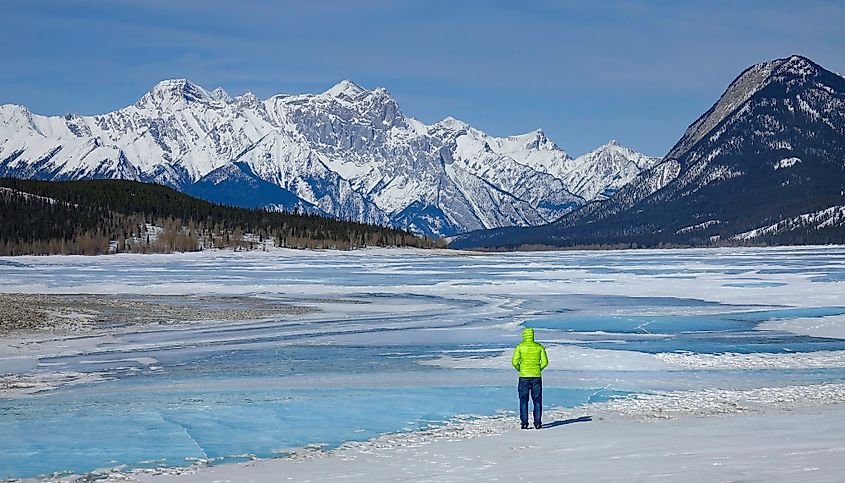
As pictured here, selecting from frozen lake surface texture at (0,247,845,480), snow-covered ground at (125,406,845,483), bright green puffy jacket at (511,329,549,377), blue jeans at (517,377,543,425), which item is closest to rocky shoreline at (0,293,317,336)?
frozen lake surface texture at (0,247,845,480)

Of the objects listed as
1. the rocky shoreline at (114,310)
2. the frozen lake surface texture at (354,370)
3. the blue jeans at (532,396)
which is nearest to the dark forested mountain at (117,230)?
the rocky shoreline at (114,310)

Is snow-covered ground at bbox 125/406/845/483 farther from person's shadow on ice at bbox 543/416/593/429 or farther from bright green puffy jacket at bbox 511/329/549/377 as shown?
bright green puffy jacket at bbox 511/329/549/377

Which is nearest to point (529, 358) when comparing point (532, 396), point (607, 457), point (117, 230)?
point (532, 396)

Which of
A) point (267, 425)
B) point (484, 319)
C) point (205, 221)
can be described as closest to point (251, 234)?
point (205, 221)

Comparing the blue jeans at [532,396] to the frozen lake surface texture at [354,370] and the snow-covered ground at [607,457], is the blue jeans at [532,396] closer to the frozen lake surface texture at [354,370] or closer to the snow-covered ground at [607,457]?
the snow-covered ground at [607,457]

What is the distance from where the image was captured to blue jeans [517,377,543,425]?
60.9 ft

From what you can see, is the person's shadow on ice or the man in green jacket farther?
the person's shadow on ice

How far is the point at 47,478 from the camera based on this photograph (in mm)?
15078

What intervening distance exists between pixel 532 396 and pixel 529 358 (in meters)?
0.74

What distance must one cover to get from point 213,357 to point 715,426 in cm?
1501

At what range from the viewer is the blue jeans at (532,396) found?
60.9ft

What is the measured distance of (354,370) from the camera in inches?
1023

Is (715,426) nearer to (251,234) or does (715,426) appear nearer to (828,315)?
(828,315)

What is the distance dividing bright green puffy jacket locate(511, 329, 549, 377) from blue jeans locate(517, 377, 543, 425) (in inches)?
4.4
